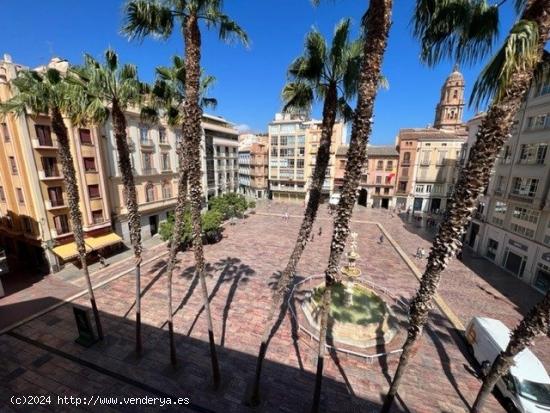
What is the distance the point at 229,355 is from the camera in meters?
10.7

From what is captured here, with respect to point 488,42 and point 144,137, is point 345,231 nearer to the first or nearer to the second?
point 488,42

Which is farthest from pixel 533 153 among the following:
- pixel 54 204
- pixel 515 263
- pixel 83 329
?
pixel 54 204

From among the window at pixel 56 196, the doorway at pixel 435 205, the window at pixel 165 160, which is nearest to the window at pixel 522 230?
the doorway at pixel 435 205

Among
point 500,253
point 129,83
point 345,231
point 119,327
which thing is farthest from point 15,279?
point 500,253

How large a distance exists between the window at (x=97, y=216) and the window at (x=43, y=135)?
20.6 ft

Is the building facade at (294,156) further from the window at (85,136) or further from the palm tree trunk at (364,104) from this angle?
the palm tree trunk at (364,104)

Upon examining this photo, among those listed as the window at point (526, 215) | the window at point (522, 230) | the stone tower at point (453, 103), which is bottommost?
the window at point (522, 230)

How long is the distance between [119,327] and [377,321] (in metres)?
13.3

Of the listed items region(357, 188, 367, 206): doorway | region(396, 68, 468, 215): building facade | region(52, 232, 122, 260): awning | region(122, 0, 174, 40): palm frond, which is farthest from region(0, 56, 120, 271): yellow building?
region(396, 68, 468, 215): building facade

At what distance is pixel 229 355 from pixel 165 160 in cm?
2396

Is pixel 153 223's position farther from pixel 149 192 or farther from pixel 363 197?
pixel 363 197

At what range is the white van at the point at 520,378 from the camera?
8094 millimetres

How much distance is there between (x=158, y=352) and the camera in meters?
10.8

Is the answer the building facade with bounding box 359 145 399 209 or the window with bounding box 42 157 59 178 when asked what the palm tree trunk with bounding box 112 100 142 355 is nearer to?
the window with bounding box 42 157 59 178
